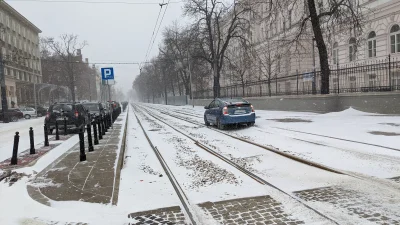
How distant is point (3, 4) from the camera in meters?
54.3

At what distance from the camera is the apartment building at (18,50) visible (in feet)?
178

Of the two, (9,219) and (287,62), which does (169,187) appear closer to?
(9,219)

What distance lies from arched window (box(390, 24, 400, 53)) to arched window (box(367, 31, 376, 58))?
1.92 m

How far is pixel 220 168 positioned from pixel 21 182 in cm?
411

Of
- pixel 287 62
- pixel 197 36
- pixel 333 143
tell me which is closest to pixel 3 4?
pixel 197 36

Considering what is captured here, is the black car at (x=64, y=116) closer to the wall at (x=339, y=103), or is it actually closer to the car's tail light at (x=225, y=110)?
the car's tail light at (x=225, y=110)

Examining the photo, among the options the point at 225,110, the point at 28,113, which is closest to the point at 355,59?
the point at 225,110

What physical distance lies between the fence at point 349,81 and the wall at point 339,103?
66 cm

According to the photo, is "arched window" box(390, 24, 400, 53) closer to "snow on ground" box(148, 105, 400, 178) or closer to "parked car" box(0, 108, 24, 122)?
"snow on ground" box(148, 105, 400, 178)

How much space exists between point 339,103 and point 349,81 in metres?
1.65

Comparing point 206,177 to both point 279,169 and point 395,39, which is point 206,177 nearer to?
point 279,169

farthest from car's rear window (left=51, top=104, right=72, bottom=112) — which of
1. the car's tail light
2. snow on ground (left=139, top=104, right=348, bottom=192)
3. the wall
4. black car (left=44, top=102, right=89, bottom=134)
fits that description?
the wall

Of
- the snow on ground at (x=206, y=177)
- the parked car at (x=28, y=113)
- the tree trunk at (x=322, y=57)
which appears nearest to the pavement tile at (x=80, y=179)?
the snow on ground at (x=206, y=177)

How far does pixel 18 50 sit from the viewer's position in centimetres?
6091
